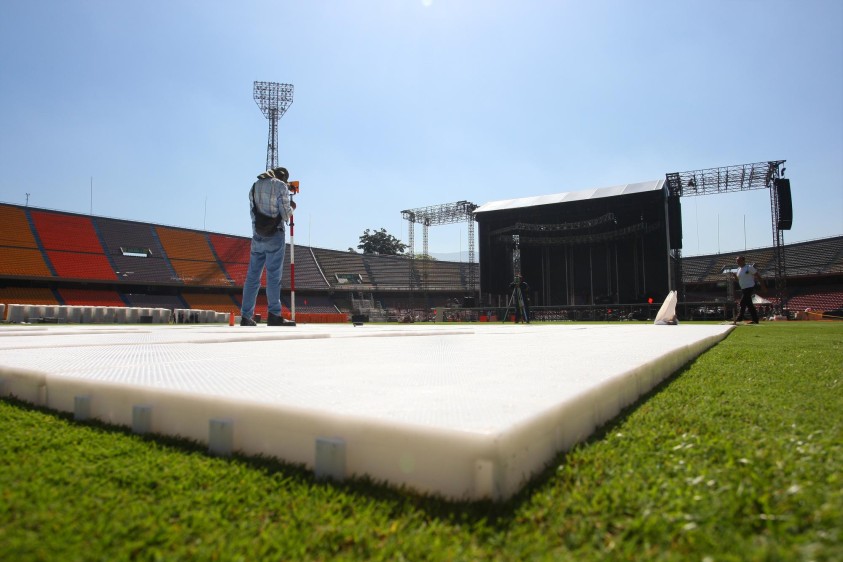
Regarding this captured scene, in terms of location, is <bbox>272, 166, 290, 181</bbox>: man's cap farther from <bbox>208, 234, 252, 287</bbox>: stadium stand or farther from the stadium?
<bbox>208, 234, 252, 287</bbox>: stadium stand

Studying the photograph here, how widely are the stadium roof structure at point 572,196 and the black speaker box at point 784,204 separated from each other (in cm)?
447

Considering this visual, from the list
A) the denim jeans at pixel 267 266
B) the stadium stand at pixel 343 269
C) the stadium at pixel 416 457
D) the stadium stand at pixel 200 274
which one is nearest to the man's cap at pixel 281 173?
the denim jeans at pixel 267 266

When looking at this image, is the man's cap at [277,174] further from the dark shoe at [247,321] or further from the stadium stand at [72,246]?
the stadium stand at [72,246]

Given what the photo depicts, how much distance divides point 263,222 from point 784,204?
2180 centimetres

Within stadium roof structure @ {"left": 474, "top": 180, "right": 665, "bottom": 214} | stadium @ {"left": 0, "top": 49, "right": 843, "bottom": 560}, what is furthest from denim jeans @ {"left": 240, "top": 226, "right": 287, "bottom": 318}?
stadium roof structure @ {"left": 474, "top": 180, "right": 665, "bottom": 214}

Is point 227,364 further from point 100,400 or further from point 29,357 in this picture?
point 29,357

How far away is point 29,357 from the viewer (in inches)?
82.0

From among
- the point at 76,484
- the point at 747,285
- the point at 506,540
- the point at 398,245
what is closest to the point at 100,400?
the point at 76,484

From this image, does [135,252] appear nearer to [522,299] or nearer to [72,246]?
[72,246]

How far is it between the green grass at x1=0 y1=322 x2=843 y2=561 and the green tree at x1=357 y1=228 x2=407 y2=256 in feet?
227

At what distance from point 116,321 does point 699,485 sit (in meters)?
19.3

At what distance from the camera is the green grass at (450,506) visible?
0.69 m

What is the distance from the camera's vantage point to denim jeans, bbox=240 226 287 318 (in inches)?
353

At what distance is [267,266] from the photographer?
9.09 meters
